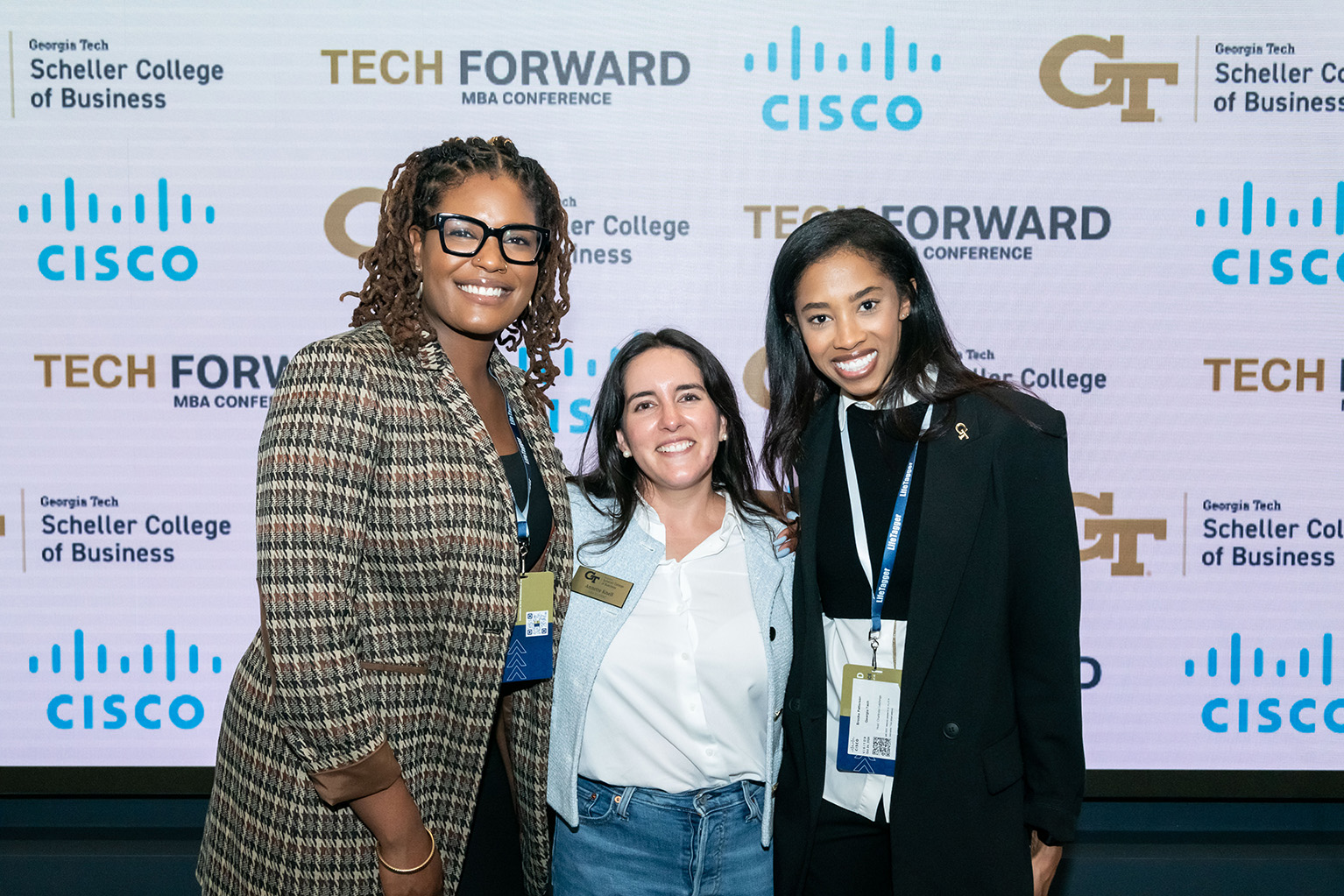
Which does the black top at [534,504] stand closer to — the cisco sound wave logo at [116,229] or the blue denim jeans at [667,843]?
the blue denim jeans at [667,843]

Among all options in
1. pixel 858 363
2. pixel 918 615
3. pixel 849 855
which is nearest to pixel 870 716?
pixel 918 615

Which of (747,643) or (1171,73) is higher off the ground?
(1171,73)

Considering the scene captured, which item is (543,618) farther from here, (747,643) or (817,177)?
(817,177)

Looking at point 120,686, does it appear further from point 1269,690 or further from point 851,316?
point 1269,690

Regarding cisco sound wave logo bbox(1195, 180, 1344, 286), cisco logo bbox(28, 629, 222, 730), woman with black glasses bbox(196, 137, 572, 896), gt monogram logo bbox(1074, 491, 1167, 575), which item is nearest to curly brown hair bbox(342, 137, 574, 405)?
woman with black glasses bbox(196, 137, 572, 896)

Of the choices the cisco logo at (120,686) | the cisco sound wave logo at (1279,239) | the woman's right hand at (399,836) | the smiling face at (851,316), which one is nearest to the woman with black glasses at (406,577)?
the woman's right hand at (399,836)

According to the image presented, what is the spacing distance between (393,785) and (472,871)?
40 cm

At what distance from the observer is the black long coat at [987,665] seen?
1.68 m

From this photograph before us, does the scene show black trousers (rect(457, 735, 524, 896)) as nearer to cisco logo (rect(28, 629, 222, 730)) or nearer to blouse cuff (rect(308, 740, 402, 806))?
blouse cuff (rect(308, 740, 402, 806))

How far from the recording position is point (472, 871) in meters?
1.81

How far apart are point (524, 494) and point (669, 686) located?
1.54 feet

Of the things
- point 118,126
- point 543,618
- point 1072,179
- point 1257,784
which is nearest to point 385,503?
point 543,618

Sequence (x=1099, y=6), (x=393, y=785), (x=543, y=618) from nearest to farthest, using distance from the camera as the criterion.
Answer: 1. (x=393, y=785)
2. (x=543, y=618)
3. (x=1099, y=6)

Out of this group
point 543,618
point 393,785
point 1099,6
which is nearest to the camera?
point 393,785
